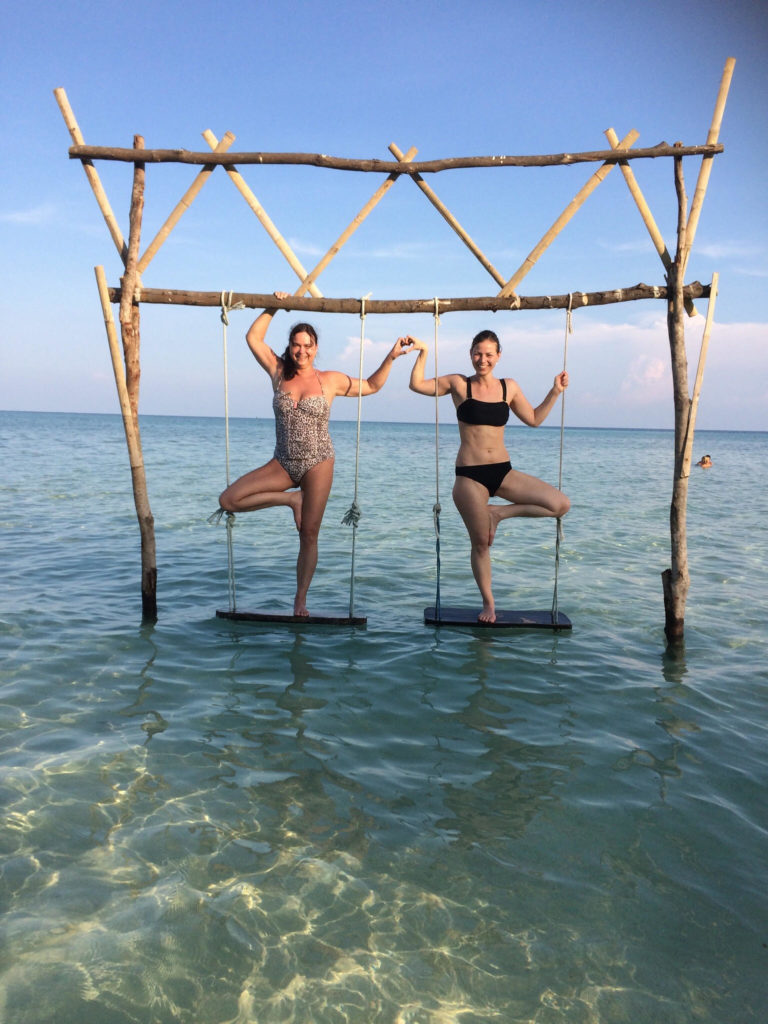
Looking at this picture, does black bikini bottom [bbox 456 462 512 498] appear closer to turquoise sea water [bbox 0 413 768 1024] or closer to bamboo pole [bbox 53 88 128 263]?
turquoise sea water [bbox 0 413 768 1024]

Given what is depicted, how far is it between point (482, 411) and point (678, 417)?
1806mm

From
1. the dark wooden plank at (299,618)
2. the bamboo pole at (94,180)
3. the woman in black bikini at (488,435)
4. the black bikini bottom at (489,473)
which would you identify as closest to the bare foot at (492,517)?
the woman in black bikini at (488,435)

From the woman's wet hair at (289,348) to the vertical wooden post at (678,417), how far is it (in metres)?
3.15

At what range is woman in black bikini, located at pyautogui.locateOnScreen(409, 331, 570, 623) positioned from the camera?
6621 millimetres

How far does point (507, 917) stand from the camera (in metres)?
3.33

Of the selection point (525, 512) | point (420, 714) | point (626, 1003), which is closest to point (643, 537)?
point (525, 512)

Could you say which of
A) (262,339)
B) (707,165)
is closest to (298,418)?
(262,339)

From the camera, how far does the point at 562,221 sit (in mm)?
6582

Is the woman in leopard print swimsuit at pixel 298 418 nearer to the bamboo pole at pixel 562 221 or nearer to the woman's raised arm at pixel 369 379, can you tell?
the woman's raised arm at pixel 369 379

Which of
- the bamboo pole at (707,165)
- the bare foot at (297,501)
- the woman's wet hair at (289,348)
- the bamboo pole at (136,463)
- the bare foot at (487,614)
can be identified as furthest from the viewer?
the bare foot at (487,614)

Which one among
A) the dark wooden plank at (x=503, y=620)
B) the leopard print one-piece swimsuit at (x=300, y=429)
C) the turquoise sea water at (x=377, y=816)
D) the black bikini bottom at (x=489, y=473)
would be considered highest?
the leopard print one-piece swimsuit at (x=300, y=429)

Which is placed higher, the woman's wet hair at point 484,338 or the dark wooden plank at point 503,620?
the woman's wet hair at point 484,338

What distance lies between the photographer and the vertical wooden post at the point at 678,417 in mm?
6523

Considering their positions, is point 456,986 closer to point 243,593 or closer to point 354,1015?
point 354,1015
